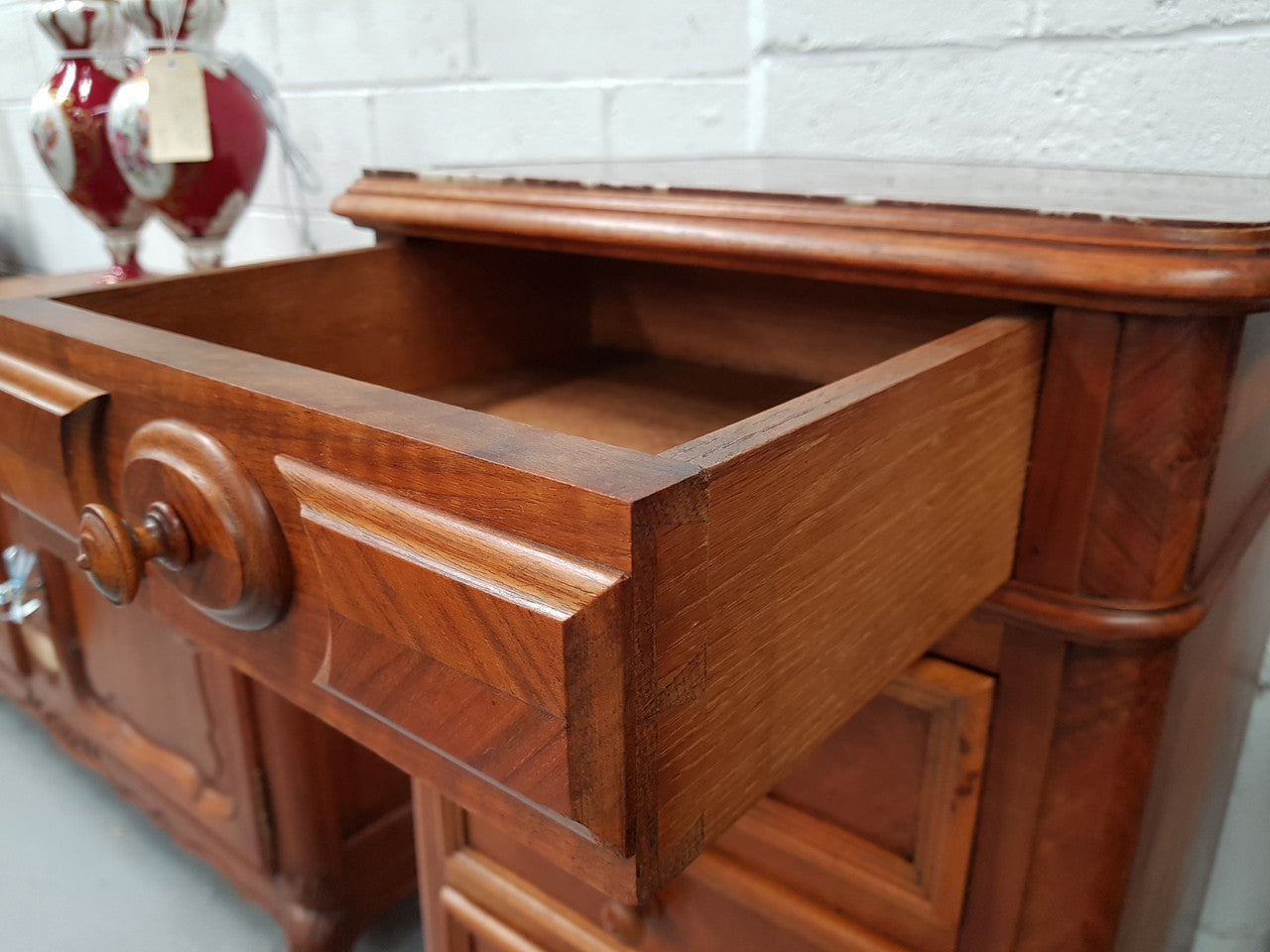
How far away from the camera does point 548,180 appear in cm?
63

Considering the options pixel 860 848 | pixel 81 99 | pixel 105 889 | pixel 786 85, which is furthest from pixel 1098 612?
pixel 105 889

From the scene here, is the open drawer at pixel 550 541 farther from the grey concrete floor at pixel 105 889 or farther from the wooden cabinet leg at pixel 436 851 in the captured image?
the grey concrete floor at pixel 105 889

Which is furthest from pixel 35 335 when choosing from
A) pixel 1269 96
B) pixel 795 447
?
pixel 1269 96

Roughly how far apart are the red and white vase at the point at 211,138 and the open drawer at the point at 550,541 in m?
0.44

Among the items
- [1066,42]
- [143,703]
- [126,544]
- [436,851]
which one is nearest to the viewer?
[126,544]

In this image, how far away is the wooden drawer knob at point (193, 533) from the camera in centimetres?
40

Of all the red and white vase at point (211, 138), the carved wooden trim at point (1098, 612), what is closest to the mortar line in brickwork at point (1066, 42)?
the carved wooden trim at point (1098, 612)

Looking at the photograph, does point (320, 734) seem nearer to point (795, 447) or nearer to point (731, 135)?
point (731, 135)

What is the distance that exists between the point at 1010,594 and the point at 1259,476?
211 millimetres

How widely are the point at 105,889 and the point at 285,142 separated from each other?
1010 millimetres

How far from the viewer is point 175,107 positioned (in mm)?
905

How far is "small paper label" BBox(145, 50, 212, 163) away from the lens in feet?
2.95

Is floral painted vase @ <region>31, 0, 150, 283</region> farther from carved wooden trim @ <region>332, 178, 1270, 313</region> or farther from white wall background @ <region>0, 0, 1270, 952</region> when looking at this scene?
carved wooden trim @ <region>332, 178, 1270, 313</region>

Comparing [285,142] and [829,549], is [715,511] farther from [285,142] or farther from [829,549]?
[285,142]
